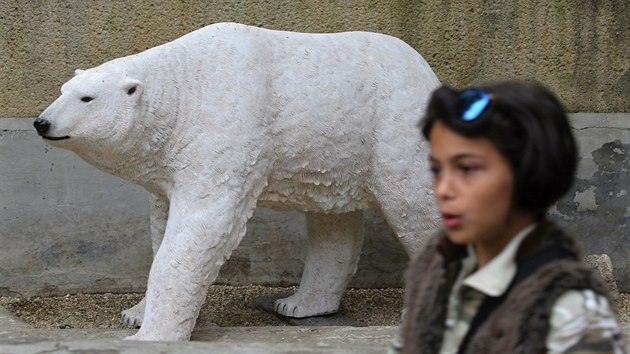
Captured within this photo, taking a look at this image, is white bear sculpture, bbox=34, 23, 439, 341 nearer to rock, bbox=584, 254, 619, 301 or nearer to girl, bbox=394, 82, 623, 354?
rock, bbox=584, 254, 619, 301

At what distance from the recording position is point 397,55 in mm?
3924

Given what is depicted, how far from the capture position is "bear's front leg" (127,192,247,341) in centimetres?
340

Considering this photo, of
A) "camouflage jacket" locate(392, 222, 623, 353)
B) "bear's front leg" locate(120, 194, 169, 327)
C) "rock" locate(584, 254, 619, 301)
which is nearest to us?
"camouflage jacket" locate(392, 222, 623, 353)

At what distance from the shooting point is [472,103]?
157 cm

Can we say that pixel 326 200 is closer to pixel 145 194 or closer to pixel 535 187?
pixel 145 194

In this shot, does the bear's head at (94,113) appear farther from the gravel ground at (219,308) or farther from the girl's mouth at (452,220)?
the girl's mouth at (452,220)

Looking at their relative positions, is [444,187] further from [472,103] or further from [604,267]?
[604,267]

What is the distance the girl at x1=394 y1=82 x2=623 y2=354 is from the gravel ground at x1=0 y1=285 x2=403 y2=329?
2693 millimetres

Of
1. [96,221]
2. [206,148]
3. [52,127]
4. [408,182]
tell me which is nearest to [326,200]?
[408,182]

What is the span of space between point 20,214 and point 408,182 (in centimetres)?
199

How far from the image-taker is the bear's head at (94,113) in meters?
3.33

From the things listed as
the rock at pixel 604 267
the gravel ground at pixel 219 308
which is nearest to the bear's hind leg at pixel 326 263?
the gravel ground at pixel 219 308

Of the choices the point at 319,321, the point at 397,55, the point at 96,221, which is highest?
the point at 397,55

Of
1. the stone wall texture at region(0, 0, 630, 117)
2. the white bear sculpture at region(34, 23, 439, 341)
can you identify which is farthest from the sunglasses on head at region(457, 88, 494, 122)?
the stone wall texture at region(0, 0, 630, 117)
